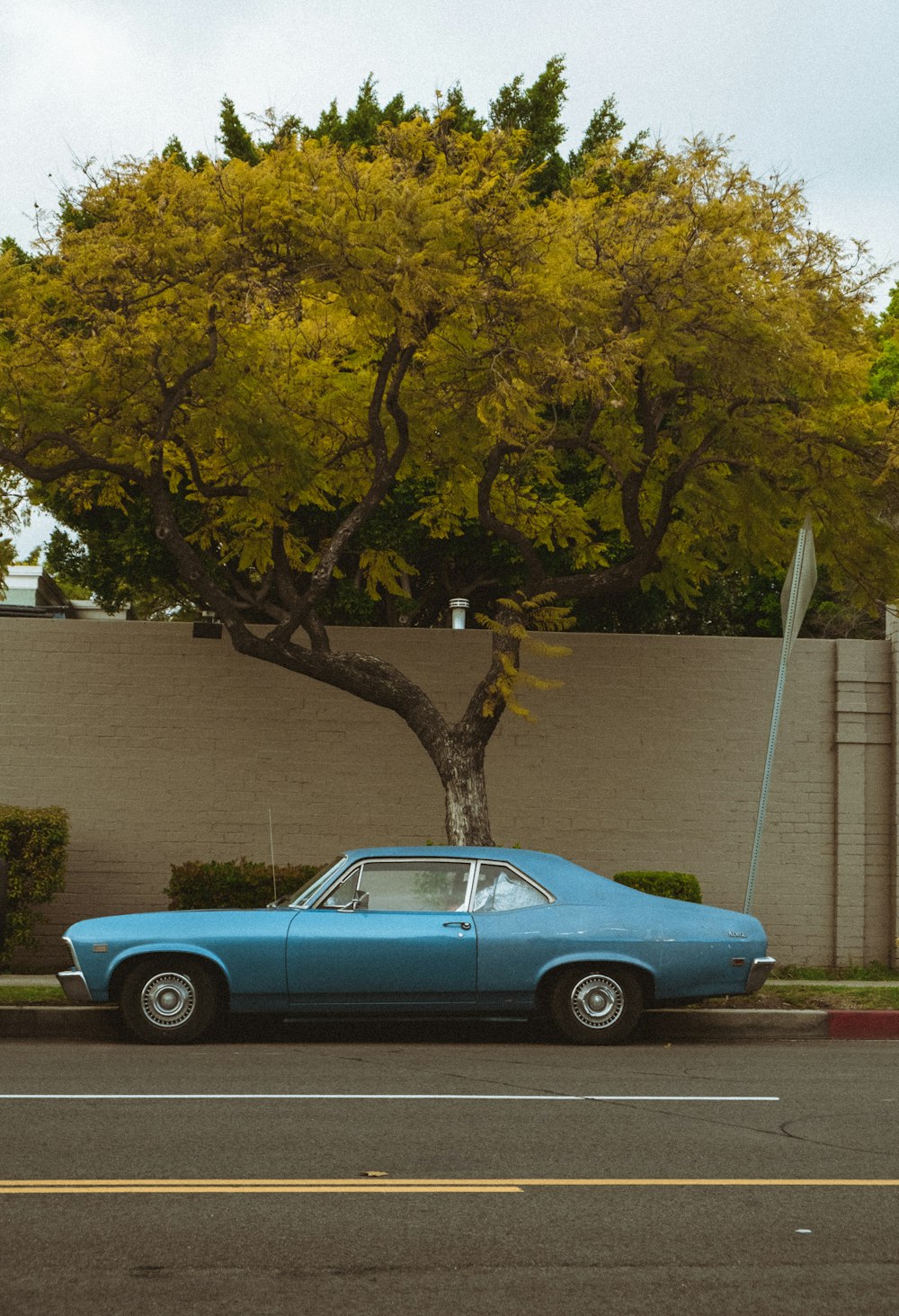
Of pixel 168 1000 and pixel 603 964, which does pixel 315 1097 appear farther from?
pixel 603 964

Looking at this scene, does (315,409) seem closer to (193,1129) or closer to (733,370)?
(733,370)

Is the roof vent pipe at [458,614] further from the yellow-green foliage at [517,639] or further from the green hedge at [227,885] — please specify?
the green hedge at [227,885]

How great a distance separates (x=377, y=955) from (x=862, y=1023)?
13.5 feet

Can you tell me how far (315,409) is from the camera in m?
14.1

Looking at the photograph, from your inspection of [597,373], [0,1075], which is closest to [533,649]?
[597,373]

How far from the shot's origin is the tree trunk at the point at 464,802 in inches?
524

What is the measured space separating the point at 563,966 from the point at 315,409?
6524 millimetres

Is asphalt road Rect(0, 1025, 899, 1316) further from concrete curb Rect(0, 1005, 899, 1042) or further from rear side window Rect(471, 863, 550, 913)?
concrete curb Rect(0, 1005, 899, 1042)

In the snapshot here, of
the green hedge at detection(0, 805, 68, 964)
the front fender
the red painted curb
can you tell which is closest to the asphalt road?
the front fender

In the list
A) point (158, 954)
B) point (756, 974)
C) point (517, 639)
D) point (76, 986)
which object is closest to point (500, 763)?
point (517, 639)

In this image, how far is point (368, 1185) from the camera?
5.78 meters

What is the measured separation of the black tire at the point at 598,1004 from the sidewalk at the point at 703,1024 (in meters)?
0.76

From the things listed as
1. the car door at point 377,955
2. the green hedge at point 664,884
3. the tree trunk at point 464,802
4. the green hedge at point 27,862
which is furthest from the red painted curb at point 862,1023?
the green hedge at point 27,862

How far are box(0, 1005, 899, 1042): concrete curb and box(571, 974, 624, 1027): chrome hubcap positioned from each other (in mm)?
790
